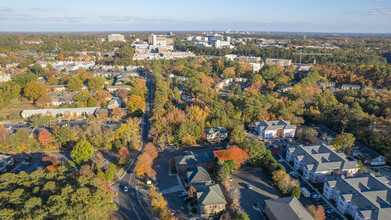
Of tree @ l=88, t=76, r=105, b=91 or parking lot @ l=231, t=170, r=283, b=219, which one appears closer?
parking lot @ l=231, t=170, r=283, b=219

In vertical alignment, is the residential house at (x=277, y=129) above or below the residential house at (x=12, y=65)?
below

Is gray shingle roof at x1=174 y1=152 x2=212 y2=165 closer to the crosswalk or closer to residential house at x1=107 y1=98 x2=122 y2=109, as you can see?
the crosswalk

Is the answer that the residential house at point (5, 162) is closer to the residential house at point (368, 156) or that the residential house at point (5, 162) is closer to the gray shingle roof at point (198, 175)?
the gray shingle roof at point (198, 175)

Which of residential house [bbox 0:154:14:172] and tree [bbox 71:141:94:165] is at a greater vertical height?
tree [bbox 71:141:94:165]

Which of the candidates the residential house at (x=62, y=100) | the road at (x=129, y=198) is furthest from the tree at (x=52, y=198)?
the residential house at (x=62, y=100)

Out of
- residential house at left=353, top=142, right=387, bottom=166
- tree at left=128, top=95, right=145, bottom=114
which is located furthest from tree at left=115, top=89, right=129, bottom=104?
residential house at left=353, top=142, right=387, bottom=166

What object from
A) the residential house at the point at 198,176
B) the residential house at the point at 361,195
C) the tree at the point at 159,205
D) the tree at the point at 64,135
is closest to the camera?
the residential house at the point at 361,195
